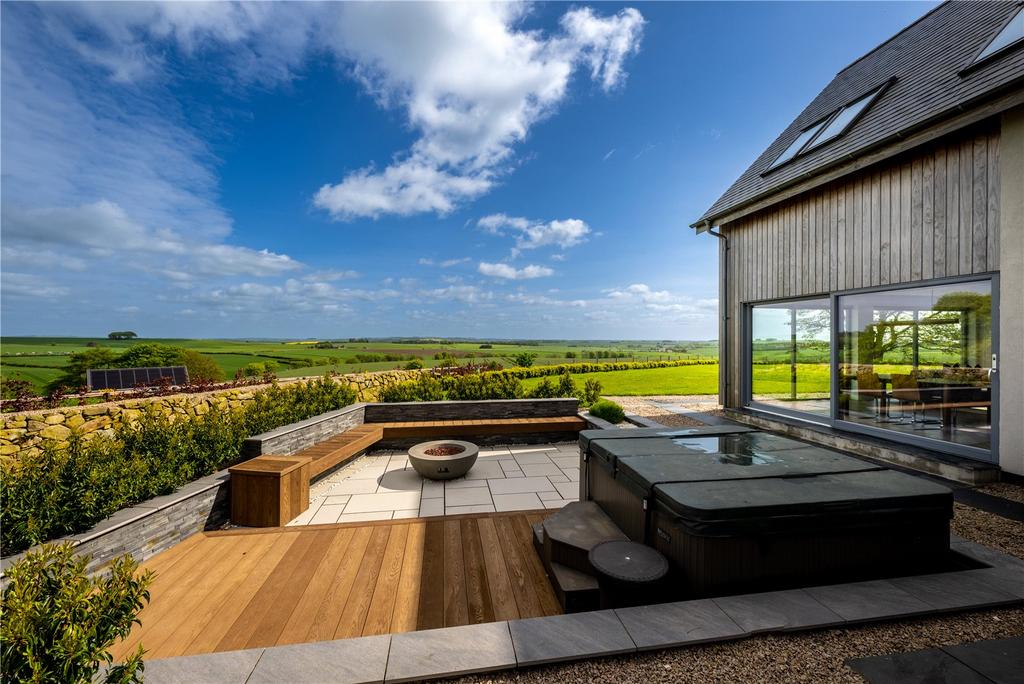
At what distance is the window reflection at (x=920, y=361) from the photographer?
507 centimetres

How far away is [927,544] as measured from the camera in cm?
271

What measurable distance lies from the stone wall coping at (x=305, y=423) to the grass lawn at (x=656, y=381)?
19.5ft

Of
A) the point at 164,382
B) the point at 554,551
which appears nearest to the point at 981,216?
the point at 554,551

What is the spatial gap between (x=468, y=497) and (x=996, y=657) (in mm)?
4142

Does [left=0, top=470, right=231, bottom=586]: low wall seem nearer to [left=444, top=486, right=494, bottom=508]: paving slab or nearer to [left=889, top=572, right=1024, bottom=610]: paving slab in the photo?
[left=444, top=486, right=494, bottom=508]: paving slab

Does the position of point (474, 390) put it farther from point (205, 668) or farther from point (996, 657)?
point (996, 657)

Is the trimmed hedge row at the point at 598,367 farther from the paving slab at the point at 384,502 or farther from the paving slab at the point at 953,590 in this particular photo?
the paving slab at the point at 953,590

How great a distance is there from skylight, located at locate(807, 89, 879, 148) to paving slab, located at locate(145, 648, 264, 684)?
31.5 feet

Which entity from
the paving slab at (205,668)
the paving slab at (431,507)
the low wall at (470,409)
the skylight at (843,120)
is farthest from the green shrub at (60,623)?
the skylight at (843,120)

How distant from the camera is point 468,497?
16.2 ft

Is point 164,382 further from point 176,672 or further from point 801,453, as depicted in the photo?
point 801,453

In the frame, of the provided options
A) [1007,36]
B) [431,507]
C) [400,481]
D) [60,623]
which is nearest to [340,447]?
[400,481]

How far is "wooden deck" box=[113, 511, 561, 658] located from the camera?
8.15ft

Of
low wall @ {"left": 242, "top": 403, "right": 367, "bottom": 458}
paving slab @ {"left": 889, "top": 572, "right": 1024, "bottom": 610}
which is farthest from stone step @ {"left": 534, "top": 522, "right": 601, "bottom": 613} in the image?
low wall @ {"left": 242, "top": 403, "right": 367, "bottom": 458}
